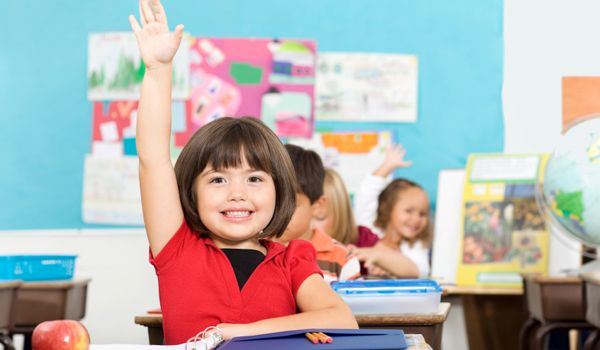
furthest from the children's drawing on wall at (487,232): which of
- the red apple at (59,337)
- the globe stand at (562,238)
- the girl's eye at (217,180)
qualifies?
the red apple at (59,337)

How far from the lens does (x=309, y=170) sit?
3100 millimetres

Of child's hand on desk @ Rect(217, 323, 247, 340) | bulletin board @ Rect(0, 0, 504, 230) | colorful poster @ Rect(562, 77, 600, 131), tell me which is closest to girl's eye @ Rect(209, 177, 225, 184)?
child's hand on desk @ Rect(217, 323, 247, 340)

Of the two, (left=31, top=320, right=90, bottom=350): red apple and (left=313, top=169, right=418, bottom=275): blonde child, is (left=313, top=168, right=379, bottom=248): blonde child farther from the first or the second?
(left=31, top=320, right=90, bottom=350): red apple

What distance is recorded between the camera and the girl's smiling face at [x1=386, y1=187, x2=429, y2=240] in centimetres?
428

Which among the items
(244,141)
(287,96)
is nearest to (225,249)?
(244,141)

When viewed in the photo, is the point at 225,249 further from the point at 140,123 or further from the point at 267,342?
the point at 267,342

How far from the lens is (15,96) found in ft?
15.8

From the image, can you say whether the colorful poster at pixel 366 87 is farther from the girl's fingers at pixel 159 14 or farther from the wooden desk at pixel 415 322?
the girl's fingers at pixel 159 14

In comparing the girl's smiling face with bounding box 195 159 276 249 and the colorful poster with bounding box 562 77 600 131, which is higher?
the colorful poster with bounding box 562 77 600 131

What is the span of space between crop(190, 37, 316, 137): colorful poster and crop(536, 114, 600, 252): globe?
5.08 feet

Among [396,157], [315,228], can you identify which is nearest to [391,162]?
[396,157]

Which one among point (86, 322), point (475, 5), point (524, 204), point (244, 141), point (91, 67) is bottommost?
point (86, 322)

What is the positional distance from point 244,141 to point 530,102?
3.08 metres

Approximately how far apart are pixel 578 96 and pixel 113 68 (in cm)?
228
